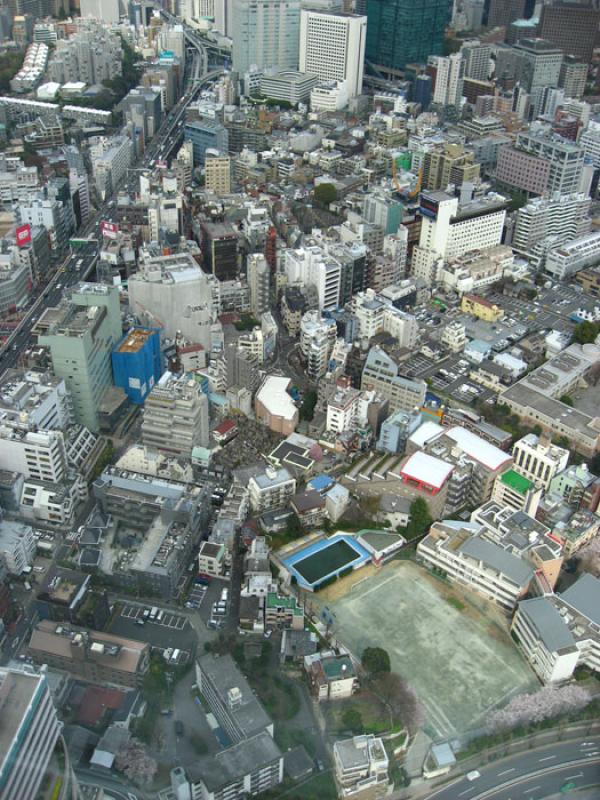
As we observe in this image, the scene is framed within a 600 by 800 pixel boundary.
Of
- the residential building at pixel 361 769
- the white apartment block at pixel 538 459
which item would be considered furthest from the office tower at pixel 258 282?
the residential building at pixel 361 769

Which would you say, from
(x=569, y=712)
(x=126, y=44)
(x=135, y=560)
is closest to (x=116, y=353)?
(x=135, y=560)

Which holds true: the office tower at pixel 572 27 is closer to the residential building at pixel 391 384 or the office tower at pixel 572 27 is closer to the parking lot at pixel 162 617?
the residential building at pixel 391 384

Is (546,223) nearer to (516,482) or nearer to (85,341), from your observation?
(516,482)

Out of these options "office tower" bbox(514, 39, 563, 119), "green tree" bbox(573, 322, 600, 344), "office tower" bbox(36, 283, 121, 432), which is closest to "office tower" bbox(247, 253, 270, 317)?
"office tower" bbox(36, 283, 121, 432)

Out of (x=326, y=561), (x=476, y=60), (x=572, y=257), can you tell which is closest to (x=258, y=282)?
(x=326, y=561)

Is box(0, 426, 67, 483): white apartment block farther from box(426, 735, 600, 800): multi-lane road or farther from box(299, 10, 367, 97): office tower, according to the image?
box(299, 10, 367, 97): office tower

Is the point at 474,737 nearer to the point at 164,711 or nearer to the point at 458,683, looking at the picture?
the point at 458,683
